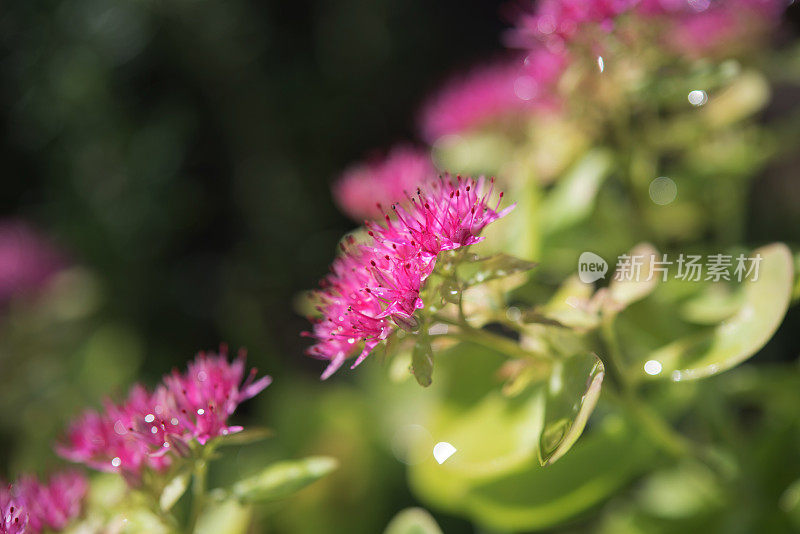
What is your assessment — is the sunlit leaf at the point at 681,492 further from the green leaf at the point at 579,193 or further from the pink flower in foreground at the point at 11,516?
the pink flower in foreground at the point at 11,516

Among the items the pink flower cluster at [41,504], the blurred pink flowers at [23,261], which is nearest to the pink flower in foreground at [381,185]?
the pink flower cluster at [41,504]

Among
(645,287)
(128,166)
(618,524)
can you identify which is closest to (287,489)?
(645,287)

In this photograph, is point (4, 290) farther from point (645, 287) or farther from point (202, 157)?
point (645, 287)

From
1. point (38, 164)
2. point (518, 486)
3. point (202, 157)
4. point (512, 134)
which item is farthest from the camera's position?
point (202, 157)

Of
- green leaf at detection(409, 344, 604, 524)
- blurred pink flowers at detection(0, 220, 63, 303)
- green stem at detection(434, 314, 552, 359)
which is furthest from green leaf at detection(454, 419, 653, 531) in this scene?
blurred pink flowers at detection(0, 220, 63, 303)

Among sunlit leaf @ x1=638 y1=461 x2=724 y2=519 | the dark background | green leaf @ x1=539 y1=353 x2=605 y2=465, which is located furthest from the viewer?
the dark background

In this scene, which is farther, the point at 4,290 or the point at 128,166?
the point at 128,166

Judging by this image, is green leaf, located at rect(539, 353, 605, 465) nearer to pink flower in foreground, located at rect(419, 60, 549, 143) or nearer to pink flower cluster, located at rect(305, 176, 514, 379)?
pink flower cluster, located at rect(305, 176, 514, 379)
